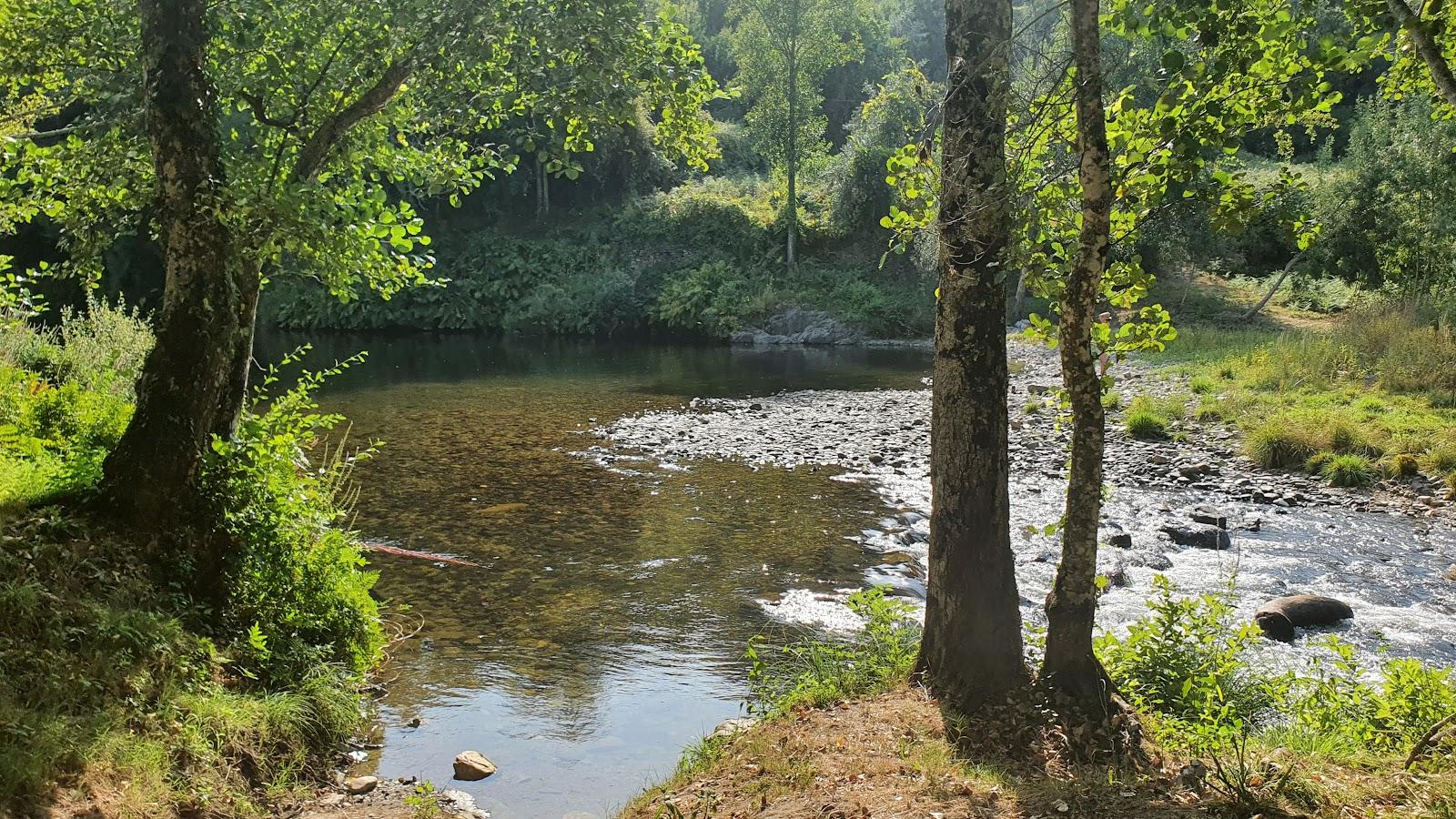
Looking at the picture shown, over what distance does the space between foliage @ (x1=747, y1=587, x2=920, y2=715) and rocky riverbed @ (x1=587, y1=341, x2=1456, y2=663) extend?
4.64ft

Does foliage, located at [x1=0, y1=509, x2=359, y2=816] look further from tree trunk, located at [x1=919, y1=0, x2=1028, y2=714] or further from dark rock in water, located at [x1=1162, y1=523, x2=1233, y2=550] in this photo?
dark rock in water, located at [x1=1162, y1=523, x2=1233, y2=550]

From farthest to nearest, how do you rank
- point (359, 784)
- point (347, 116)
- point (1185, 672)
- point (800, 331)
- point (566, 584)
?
point (800, 331) < point (566, 584) < point (347, 116) < point (1185, 672) < point (359, 784)

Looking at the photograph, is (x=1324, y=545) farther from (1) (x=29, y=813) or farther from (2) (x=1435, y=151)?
(2) (x=1435, y=151)

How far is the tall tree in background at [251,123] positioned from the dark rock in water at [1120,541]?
6541 mm

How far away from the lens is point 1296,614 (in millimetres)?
8648

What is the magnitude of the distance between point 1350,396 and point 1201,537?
7157mm

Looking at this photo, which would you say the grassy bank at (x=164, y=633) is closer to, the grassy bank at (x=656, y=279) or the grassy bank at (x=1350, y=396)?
the grassy bank at (x=1350, y=396)

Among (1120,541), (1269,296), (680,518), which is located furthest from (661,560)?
(1269,296)

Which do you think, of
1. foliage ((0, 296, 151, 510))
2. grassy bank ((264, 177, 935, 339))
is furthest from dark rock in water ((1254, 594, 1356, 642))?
grassy bank ((264, 177, 935, 339))

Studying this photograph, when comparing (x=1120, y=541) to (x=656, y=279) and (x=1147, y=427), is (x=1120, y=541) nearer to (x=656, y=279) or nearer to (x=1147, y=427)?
(x=1147, y=427)

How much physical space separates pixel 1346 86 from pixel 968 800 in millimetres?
54056

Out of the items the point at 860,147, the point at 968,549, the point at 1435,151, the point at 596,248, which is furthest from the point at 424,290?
the point at 968,549

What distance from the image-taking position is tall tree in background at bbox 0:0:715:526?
→ 6375 millimetres

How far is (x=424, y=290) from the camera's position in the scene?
143 ft
